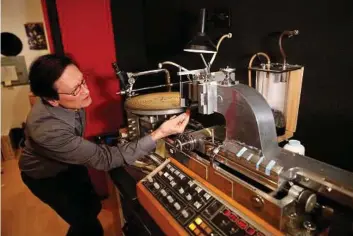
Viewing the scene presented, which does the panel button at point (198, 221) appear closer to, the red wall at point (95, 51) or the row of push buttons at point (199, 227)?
the row of push buttons at point (199, 227)

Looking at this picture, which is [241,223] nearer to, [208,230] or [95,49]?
[208,230]

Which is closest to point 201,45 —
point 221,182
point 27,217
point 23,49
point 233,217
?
point 221,182

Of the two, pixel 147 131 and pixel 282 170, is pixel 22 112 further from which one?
pixel 282 170

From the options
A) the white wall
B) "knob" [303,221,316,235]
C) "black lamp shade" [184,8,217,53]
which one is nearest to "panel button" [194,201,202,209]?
"knob" [303,221,316,235]

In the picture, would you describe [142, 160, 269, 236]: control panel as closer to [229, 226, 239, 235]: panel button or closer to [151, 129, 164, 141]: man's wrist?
[229, 226, 239, 235]: panel button

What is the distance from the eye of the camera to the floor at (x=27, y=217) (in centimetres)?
210

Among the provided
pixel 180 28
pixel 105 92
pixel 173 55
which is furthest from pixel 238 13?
pixel 105 92

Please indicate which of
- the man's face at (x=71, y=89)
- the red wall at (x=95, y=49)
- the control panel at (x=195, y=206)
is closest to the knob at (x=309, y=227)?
the control panel at (x=195, y=206)

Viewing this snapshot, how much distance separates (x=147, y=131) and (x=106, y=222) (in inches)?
45.8

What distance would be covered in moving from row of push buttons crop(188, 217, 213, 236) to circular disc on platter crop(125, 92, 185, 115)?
0.45 m

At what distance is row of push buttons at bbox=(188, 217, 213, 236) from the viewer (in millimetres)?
770

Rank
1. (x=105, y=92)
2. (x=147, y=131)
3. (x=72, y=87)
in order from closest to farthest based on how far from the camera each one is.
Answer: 1. (x=72, y=87)
2. (x=147, y=131)
3. (x=105, y=92)

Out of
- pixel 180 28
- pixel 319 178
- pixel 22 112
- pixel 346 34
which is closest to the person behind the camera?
pixel 319 178

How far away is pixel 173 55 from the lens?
1.88 metres
